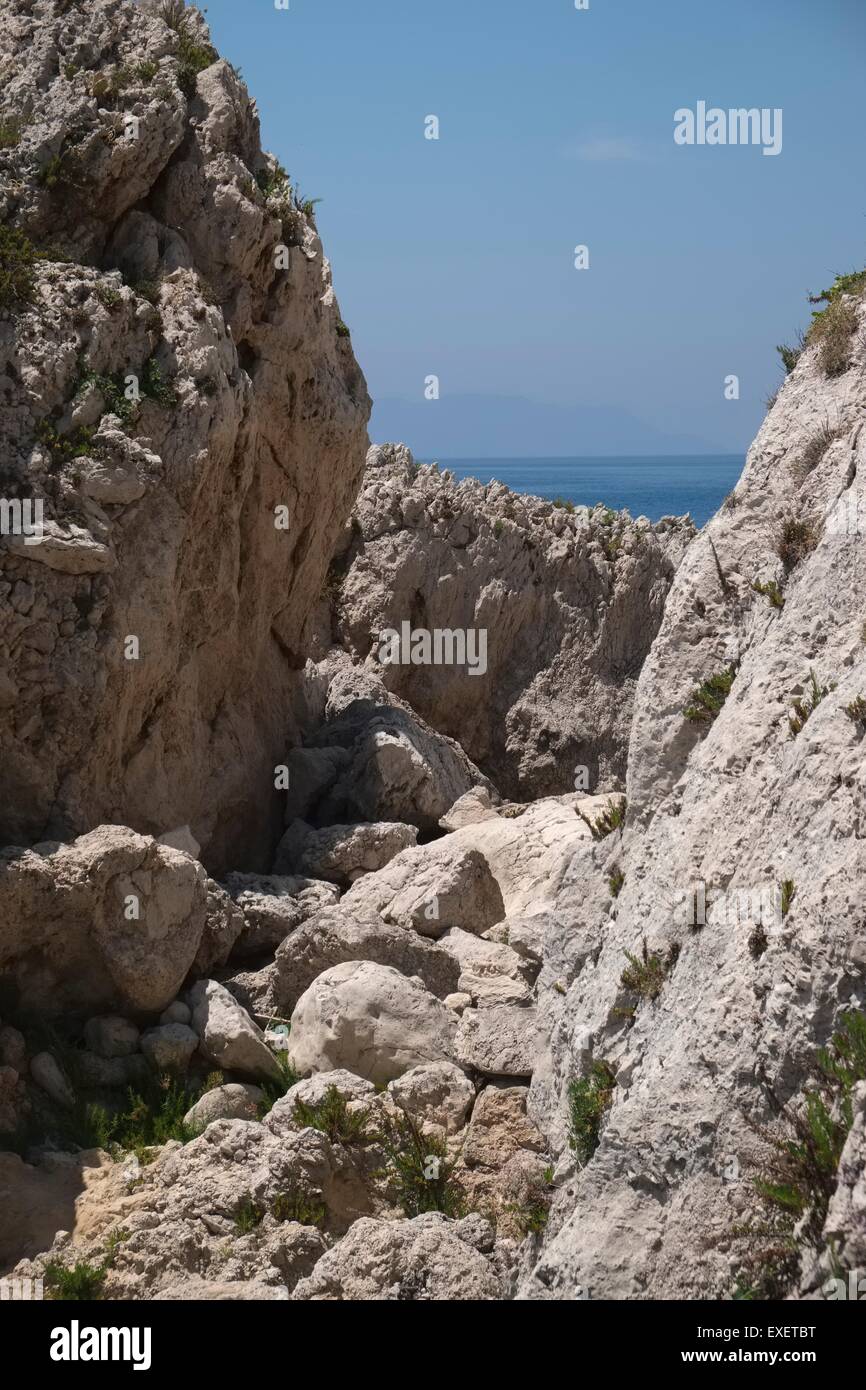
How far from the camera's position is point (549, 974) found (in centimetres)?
984

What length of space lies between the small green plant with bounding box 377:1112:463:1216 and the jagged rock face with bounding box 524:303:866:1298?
75 cm

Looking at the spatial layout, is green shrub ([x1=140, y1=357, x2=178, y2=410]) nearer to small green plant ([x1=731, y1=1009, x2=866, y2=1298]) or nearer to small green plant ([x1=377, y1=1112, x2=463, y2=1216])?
small green plant ([x1=377, y1=1112, x2=463, y2=1216])

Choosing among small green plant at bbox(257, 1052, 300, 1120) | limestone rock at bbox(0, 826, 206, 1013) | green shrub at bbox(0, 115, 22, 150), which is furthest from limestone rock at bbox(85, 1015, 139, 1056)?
green shrub at bbox(0, 115, 22, 150)

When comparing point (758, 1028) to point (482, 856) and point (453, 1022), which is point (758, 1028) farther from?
point (482, 856)

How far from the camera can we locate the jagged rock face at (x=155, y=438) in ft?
40.5

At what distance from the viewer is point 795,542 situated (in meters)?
8.34

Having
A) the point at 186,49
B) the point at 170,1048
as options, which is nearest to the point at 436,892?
the point at 170,1048

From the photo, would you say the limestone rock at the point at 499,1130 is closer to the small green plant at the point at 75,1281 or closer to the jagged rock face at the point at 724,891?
the jagged rock face at the point at 724,891

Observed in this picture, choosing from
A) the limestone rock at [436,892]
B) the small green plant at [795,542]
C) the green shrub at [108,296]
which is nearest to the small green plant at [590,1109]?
the small green plant at [795,542]

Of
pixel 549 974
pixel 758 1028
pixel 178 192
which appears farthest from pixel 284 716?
pixel 758 1028

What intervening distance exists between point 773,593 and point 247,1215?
483cm

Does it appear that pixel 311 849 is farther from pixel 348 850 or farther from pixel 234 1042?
pixel 234 1042

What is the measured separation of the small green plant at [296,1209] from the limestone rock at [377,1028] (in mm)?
1664
